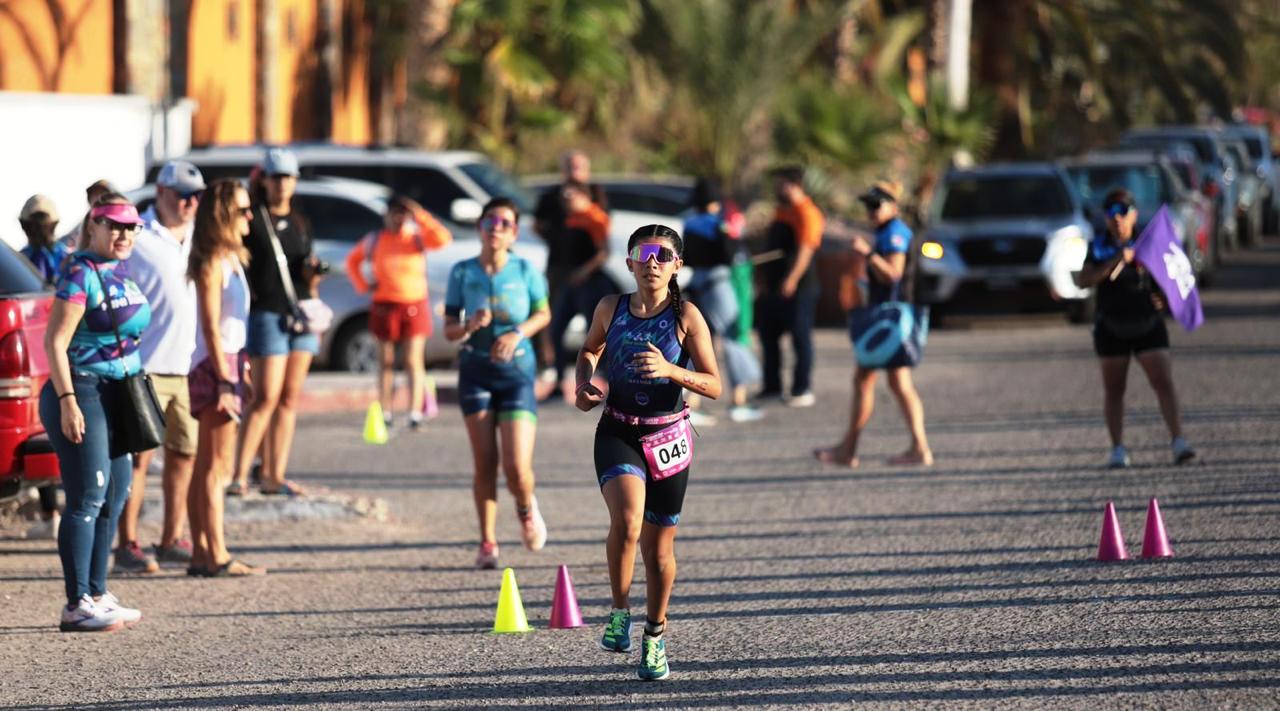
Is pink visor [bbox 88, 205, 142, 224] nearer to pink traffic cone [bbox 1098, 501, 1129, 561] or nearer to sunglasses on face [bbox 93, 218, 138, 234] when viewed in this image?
sunglasses on face [bbox 93, 218, 138, 234]

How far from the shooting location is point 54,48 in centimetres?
2259

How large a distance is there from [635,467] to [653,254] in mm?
769

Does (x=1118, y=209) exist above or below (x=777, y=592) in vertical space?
above

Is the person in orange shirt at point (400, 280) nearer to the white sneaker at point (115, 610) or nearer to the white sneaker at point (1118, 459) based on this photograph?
the white sneaker at point (1118, 459)

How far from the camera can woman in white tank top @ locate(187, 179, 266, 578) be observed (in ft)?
30.9

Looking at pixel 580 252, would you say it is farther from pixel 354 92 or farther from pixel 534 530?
pixel 354 92

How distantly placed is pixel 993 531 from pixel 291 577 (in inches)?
139

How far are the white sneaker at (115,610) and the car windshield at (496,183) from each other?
10.3 meters

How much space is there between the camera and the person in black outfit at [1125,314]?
39.5ft

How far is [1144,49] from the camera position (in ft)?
130

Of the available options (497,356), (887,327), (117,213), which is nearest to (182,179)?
(117,213)

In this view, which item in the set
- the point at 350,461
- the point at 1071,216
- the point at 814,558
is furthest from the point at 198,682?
the point at 1071,216

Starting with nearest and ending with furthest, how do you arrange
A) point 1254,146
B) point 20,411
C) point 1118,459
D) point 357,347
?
point 20,411 → point 1118,459 → point 357,347 → point 1254,146

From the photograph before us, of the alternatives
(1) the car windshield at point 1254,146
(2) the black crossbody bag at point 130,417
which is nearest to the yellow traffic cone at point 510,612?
(2) the black crossbody bag at point 130,417
